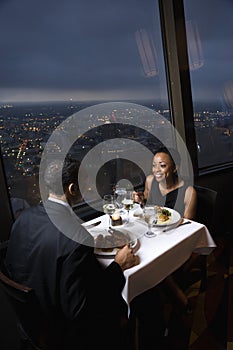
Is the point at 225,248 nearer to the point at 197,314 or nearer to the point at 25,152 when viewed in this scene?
the point at 197,314

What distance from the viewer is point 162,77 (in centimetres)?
273

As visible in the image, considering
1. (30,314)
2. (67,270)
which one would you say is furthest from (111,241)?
(30,314)

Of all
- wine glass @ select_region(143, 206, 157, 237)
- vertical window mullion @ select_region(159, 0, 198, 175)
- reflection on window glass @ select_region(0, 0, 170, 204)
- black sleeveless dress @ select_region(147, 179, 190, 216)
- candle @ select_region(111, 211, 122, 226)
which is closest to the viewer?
wine glass @ select_region(143, 206, 157, 237)

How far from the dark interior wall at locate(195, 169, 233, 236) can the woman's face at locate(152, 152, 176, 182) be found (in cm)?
100

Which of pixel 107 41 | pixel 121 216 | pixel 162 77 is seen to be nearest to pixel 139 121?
pixel 162 77

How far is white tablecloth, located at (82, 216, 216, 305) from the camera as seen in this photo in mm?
1296

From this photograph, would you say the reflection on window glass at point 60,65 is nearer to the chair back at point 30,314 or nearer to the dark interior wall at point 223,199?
the chair back at point 30,314

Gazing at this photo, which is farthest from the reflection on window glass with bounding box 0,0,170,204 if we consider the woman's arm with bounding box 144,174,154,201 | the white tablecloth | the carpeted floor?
the carpeted floor

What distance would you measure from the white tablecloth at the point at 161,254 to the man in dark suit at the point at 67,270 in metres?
0.05

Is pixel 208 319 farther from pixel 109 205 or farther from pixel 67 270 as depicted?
pixel 67 270

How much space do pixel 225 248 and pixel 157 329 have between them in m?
1.55

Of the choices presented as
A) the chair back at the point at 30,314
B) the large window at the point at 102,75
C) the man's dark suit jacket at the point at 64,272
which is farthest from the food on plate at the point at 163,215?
the chair back at the point at 30,314

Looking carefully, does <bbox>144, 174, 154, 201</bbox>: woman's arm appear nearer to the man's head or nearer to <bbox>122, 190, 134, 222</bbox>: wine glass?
<bbox>122, 190, 134, 222</bbox>: wine glass

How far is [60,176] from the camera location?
1.36 metres
